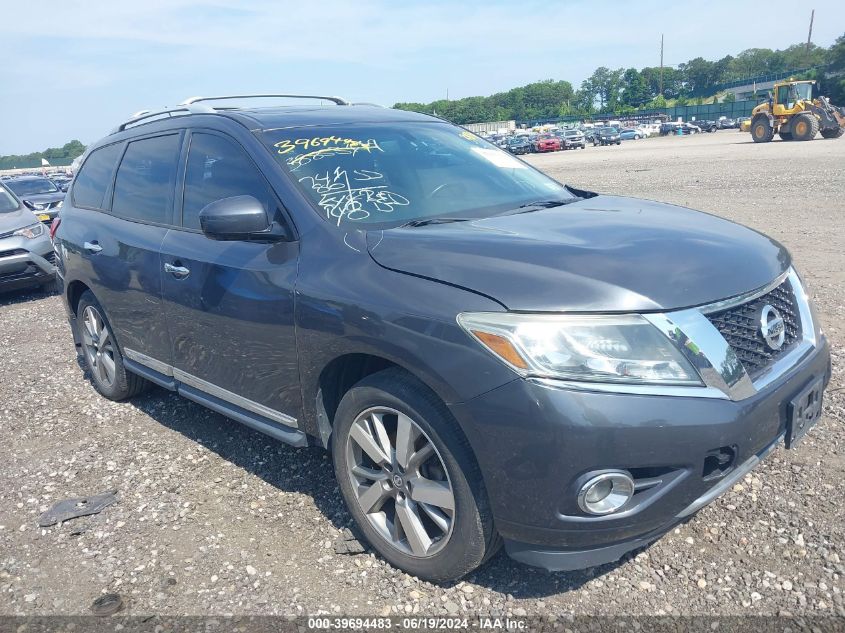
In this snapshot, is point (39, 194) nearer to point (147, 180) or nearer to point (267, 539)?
point (147, 180)

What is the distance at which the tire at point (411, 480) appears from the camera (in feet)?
8.19

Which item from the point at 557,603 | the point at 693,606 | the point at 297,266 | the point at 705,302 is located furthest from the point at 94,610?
the point at 705,302

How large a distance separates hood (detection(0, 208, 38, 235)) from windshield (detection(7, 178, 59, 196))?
6240 mm

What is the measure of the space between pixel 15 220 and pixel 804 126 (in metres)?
35.4

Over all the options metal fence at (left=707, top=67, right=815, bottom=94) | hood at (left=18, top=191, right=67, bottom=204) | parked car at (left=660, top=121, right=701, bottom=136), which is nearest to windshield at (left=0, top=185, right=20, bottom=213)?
hood at (left=18, top=191, right=67, bottom=204)

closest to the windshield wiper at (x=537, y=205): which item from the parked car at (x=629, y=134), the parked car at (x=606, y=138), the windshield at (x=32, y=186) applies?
the windshield at (x=32, y=186)

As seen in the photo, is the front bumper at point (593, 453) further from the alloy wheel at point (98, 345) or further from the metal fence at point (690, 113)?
the metal fence at point (690, 113)

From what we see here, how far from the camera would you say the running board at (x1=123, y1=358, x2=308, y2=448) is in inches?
129

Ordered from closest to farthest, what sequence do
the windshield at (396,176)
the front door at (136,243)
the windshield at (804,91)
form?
the windshield at (396,176) → the front door at (136,243) → the windshield at (804,91)

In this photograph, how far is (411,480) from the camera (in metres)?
2.71

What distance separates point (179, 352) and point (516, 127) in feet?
394

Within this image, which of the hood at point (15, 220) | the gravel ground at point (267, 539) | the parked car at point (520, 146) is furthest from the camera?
the parked car at point (520, 146)

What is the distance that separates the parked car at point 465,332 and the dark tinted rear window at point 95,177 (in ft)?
3.10

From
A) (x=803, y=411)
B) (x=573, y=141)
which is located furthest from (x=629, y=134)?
(x=803, y=411)
